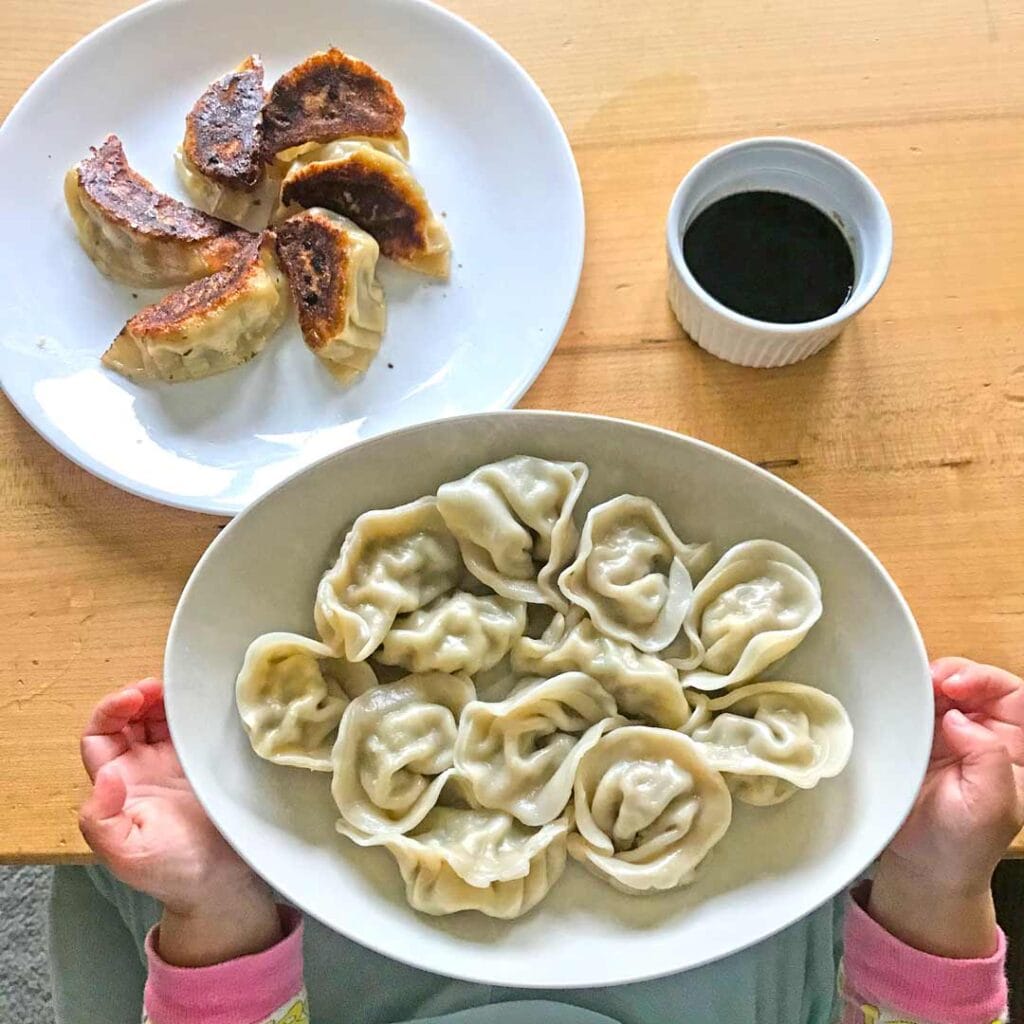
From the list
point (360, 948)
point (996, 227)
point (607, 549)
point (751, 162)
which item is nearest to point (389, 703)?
point (607, 549)

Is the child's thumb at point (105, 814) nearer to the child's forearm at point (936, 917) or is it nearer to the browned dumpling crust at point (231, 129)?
the browned dumpling crust at point (231, 129)

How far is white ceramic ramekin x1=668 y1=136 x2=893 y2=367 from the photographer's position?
977mm

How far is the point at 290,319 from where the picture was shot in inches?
43.1

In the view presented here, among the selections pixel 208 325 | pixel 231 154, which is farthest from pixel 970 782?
pixel 231 154

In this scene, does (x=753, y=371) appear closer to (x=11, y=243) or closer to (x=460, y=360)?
(x=460, y=360)

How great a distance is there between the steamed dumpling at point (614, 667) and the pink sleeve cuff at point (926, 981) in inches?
12.2

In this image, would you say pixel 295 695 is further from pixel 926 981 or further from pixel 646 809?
pixel 926 981

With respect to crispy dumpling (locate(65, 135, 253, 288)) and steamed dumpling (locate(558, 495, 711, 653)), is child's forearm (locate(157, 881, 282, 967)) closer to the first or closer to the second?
steamed dumpling (locate(558, 495, 711, 653))

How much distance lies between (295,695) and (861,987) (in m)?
0.60

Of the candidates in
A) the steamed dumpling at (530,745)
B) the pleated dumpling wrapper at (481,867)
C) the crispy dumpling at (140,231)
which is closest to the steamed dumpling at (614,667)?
the steamed dumpling at (530,745)

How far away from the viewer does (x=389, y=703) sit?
36.9 inches

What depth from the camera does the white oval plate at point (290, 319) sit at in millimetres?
1045

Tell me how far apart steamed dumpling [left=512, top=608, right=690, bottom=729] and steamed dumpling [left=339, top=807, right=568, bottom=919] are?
0.12m

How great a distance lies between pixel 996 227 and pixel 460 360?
1.85 ft
